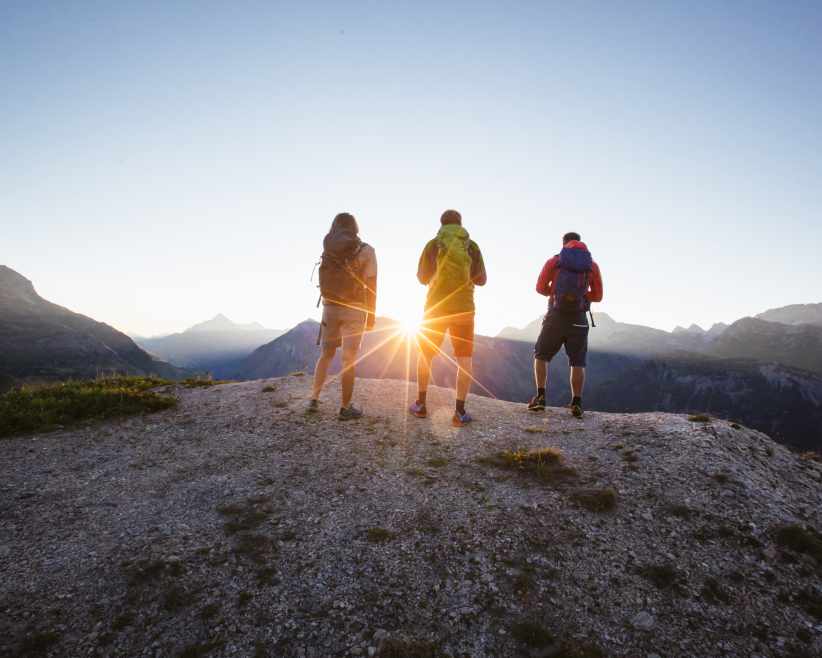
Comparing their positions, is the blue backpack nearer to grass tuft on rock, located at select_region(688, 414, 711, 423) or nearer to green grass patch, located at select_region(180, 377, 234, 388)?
grass tuft on rock, located at select_region(688, 414, 711, 423)

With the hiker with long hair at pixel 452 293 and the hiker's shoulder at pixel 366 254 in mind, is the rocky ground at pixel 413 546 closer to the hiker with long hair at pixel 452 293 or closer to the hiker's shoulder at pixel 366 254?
the hiker with long hair at pixel 452 293

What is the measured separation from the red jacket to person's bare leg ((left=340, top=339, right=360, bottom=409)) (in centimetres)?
480

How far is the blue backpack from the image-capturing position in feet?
31.3

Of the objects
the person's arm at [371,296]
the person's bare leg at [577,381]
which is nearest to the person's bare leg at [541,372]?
the person's bare leg at [577,381]

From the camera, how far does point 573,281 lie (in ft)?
31.4

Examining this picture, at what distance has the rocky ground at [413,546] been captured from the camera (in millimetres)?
3781

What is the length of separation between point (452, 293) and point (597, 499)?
197 inches

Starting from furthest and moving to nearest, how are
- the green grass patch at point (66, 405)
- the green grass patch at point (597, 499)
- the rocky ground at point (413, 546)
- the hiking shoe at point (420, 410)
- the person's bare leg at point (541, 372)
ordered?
the person's bare leg at point (541, 372) < the hiking shoe at point (420, 410) < the green grass patch at point (66, 405) < the green grass patch at point (597, 499) < the rocky ground at point (413, 546)

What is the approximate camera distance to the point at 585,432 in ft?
28.8

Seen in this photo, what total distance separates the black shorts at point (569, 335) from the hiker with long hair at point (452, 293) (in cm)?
189

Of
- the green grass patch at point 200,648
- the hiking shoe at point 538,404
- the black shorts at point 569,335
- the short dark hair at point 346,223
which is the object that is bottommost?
the green grass patch at point 200,648

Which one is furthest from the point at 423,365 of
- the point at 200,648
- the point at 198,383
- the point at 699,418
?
the point at 198,383

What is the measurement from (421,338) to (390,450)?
2704 mm

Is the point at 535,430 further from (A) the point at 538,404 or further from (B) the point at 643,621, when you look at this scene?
(B) the point at 643,621
